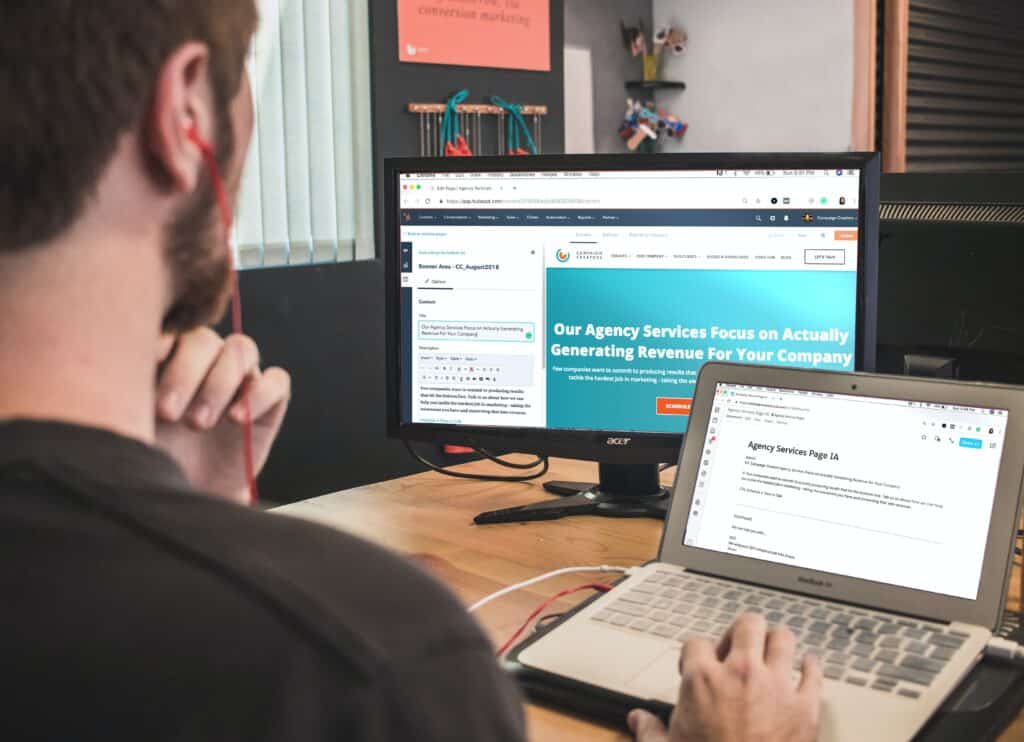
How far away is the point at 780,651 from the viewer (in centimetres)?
84

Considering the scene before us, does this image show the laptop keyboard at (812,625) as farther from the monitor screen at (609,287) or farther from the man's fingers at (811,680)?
the monitor screen at (609,287)

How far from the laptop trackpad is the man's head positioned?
21.7 inches

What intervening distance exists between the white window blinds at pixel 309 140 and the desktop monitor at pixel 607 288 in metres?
0.90

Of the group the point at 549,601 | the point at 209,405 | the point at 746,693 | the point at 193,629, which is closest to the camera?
the point at 193,629

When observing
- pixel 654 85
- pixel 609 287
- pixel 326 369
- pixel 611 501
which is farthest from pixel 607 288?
pixel 654 85

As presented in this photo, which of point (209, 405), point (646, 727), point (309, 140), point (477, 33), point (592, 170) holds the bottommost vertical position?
point (646, 727)

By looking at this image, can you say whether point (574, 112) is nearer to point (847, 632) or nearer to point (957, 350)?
point (957, 350)

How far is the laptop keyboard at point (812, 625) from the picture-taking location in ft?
3.03

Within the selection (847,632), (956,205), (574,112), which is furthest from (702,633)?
(574,112)

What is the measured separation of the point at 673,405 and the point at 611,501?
0.19m

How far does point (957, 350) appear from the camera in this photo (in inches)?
58.3

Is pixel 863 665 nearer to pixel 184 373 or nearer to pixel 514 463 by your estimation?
pixel 184 373

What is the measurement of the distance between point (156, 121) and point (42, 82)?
0.18ft

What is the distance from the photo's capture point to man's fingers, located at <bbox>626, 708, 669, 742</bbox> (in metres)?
0.86
